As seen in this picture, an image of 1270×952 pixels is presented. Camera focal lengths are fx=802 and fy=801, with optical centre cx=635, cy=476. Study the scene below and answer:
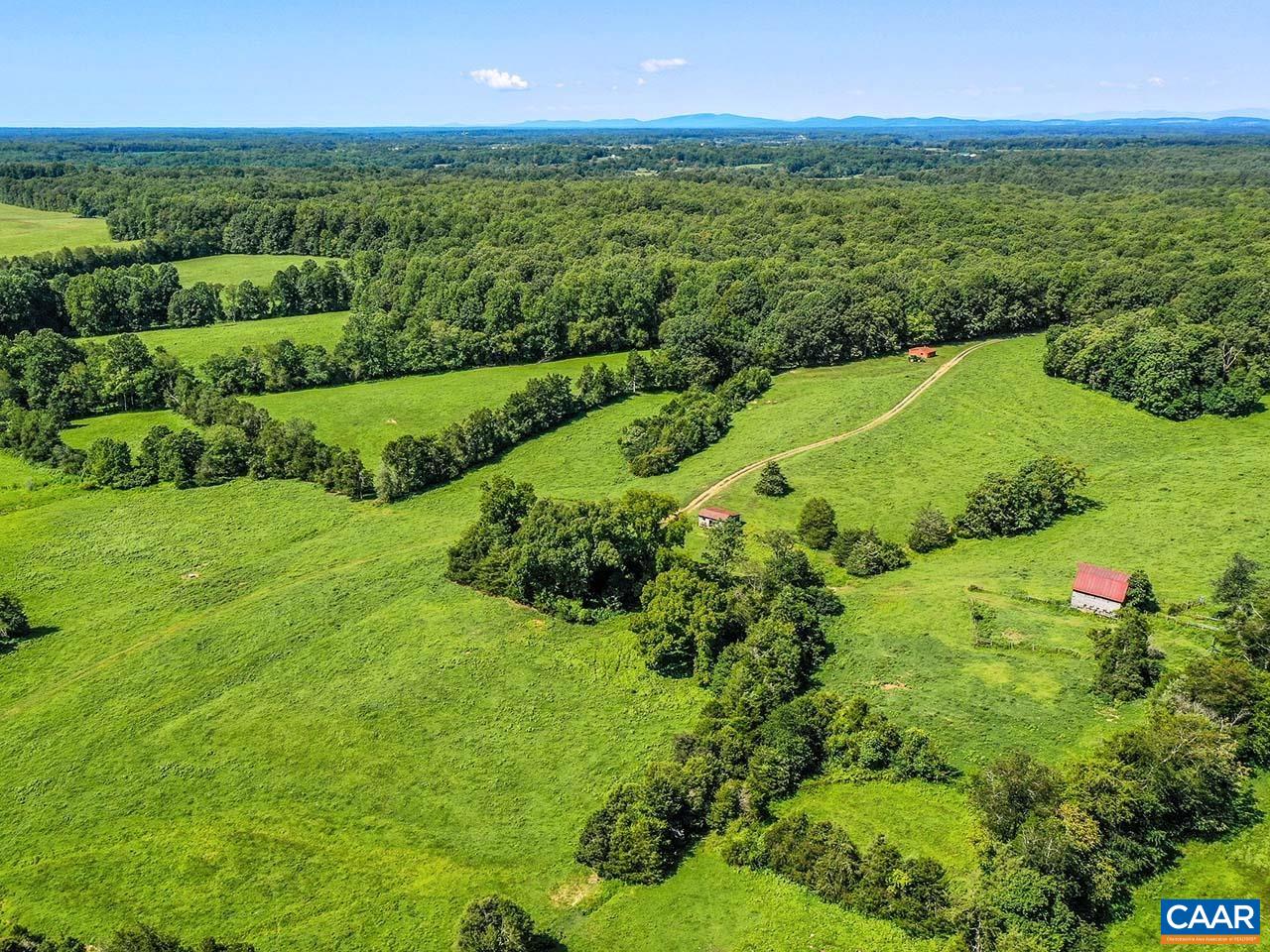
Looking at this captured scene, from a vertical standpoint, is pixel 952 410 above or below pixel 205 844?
above

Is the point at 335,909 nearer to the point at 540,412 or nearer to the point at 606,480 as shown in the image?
the point at 606,480

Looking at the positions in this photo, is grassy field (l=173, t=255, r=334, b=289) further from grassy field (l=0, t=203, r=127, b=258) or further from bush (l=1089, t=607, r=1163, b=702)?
bush (l=1089, t=607, r=1163, b=702)

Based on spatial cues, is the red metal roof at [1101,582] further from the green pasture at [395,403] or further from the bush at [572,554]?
the green pasture at [395,403]

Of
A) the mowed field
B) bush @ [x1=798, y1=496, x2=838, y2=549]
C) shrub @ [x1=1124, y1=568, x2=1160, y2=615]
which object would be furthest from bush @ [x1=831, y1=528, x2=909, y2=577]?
shrub @ [x1=1124, y1=568, x2=1160, y2=615]

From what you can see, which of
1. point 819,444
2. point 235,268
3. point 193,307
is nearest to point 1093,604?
point 819,444

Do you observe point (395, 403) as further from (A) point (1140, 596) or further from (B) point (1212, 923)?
(B) point (1212, 923)

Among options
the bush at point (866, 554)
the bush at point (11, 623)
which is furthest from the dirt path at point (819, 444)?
the bush at point (11, 623)

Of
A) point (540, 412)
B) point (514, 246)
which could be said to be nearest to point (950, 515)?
point (540, 412)
